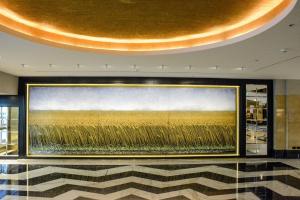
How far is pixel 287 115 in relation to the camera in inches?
374

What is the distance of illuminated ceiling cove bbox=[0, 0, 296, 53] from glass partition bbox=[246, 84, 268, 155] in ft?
17.6

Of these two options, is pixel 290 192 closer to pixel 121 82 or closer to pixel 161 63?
pixel 161 63

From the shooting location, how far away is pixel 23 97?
353 inches

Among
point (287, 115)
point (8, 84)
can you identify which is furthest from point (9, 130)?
point (287, 115)

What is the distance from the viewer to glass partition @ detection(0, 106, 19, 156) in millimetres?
9141

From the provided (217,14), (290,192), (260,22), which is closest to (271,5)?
(260,22)

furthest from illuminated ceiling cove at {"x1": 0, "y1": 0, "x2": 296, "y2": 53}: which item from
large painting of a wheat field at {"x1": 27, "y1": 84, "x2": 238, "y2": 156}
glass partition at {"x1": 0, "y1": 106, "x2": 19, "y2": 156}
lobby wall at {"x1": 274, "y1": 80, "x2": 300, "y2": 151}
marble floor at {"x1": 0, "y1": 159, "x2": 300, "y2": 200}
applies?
lobby wall at {"x1": 274, "y1": 80, "x2": 300, "y2": 151}

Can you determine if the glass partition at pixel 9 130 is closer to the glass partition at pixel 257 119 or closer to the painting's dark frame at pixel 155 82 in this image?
the painting's dark frame at pixel 155 82

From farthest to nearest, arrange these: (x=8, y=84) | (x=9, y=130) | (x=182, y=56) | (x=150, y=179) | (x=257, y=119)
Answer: (x=257, y=119)
(x=9, y=130)
(x=8, y=84)
(x=150, y=179)
(x=182, y=56)

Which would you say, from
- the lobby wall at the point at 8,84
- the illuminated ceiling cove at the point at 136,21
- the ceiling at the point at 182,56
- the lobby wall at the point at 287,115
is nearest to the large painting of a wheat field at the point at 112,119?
the lobby wall at the point at 8,84

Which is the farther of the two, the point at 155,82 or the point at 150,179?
the point at 155,82

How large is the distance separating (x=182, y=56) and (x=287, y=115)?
5986mm

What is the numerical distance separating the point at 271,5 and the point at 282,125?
7.01 metres

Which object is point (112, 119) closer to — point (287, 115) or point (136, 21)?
point (136, 21)
